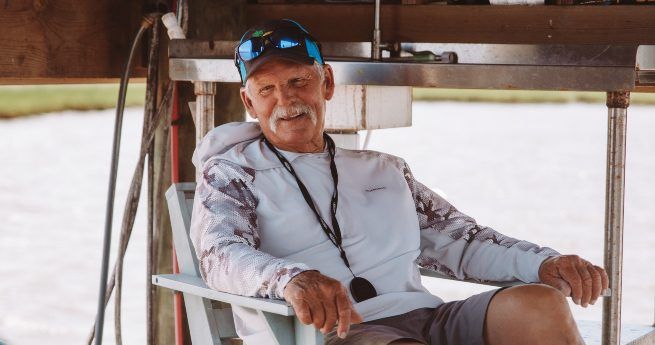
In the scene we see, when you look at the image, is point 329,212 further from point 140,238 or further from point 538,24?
point 140,238

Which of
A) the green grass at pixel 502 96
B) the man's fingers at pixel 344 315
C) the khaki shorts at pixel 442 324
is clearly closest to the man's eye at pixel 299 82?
the khaki shorts at pixel 442 324

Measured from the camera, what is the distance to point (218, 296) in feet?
7.66

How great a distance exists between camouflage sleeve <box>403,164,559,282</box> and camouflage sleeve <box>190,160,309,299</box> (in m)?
0.52

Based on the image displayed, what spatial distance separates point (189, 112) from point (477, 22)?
1027mm

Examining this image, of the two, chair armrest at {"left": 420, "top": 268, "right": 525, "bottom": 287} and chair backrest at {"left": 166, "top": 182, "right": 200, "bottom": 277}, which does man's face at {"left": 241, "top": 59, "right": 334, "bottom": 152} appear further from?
chair armrest at {"left": 420, "top": 268, "right": 525, "bottom": 287}

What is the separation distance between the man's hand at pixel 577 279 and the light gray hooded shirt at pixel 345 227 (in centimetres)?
6

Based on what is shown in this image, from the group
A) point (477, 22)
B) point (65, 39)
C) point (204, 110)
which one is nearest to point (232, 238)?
point (204, 110)

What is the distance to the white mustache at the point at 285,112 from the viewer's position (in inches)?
103

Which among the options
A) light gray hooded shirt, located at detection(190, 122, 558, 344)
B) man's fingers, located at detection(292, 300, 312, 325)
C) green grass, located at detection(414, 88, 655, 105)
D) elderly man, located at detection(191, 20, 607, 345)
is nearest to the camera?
man's fingers, located at detection(292, 300, 312, 325)

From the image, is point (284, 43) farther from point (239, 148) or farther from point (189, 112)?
point (189, 112)

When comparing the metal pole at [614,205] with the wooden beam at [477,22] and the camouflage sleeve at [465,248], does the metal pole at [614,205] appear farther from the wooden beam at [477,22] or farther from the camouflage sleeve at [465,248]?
the wooden beam at [477,22]

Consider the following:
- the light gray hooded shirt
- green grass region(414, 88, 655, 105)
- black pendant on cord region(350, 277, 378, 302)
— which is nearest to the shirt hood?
the light gray hooded shirt

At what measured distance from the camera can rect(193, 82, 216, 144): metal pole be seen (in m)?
3.00

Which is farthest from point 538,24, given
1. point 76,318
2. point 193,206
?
point 76,318
